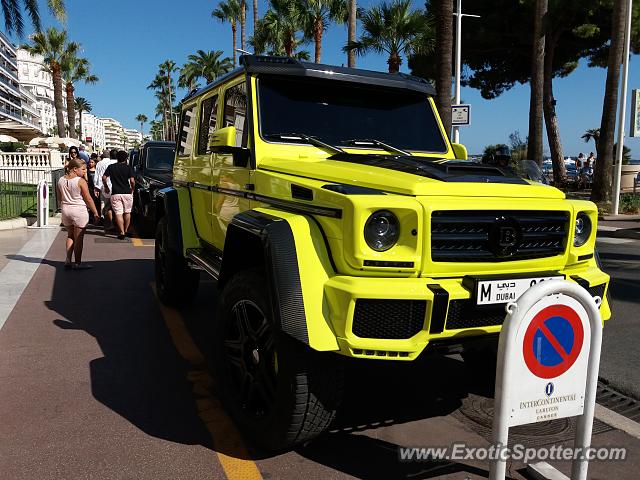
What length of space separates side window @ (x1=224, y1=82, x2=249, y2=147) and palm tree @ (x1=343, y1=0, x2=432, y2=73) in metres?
18.9

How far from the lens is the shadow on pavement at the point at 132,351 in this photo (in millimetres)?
3404

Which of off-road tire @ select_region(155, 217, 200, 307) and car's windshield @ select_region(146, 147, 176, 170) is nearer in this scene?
off-road tire @ select_region(155, 217, 200, 307)

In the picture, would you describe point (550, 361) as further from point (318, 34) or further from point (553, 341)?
point (318, 34)

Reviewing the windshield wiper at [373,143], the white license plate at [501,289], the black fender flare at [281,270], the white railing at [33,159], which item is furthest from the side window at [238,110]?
the white railing at [33,159]

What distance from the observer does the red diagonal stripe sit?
2363 millimetres

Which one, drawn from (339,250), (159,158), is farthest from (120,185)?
(339,250)

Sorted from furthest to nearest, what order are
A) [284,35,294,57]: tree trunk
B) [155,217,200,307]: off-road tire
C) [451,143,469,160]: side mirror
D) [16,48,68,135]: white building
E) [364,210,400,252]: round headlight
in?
[16,48,68,135]: white building < [284,35,294,57]: tree trunk < [155,217,200,307]: off-road tire < [451,143,469,160]: side mirror < [364,210,400,252]: round headlight

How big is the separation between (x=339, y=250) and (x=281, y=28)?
115 ft

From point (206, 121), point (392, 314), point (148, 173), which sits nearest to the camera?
point (392, 314)

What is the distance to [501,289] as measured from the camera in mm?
2715

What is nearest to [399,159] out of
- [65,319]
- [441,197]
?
[441,197]

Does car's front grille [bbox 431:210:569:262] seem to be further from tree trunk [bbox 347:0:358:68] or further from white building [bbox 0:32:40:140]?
white building [bbox 0:32:40:140]

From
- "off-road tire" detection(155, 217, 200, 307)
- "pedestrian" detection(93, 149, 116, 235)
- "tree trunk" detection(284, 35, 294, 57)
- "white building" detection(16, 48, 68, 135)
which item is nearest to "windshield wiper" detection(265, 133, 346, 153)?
"off-road tire" detection(155, 217, 200, 307)

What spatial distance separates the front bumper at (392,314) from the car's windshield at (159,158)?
33.2 feet
